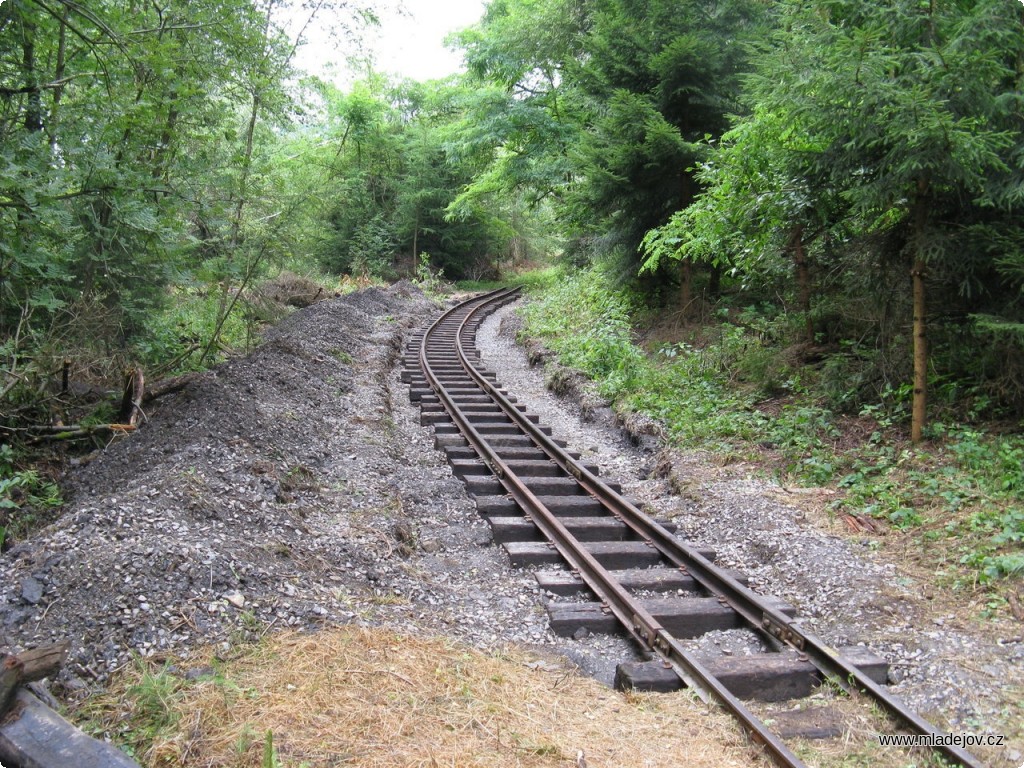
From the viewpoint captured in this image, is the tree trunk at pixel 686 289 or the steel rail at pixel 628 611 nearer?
the steel rail at pixel 628 611

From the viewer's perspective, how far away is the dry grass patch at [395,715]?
9.85ft

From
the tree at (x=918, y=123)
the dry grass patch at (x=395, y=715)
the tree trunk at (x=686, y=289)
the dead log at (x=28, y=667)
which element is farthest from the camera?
the tree trunk at (x=686, y=289)

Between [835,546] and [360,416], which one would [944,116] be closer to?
[835,546]

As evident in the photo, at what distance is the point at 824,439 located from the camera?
7.45 meters

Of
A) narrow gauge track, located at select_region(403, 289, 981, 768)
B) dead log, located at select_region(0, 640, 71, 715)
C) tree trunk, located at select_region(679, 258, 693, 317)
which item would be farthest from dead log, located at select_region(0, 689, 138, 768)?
tree trunk, located at select_region(679, 258, 693, 317)

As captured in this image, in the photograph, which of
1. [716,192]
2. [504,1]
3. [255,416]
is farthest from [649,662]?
[504,1]

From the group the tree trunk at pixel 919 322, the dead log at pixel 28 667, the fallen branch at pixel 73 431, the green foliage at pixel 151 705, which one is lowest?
the green foliage at pixel 151 705

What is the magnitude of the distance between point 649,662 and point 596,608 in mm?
739

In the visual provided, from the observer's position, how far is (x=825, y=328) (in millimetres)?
9227

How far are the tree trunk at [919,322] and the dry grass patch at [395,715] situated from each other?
4.23m

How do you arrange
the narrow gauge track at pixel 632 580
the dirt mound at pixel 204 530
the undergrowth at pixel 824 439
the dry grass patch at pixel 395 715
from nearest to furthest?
the dry grass patch at pixel 395 715 → the dirt mound at pixel 204 530 → the narrow gauge track at pixel 632 580 → the undergrowth at pixel 824 439

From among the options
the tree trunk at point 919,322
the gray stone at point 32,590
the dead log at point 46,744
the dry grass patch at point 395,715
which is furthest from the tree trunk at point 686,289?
the dead log at point 46,744

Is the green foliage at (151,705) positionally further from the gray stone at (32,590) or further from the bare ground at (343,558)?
the gray stone at (32,590)

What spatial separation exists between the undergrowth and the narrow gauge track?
4.93 feet
